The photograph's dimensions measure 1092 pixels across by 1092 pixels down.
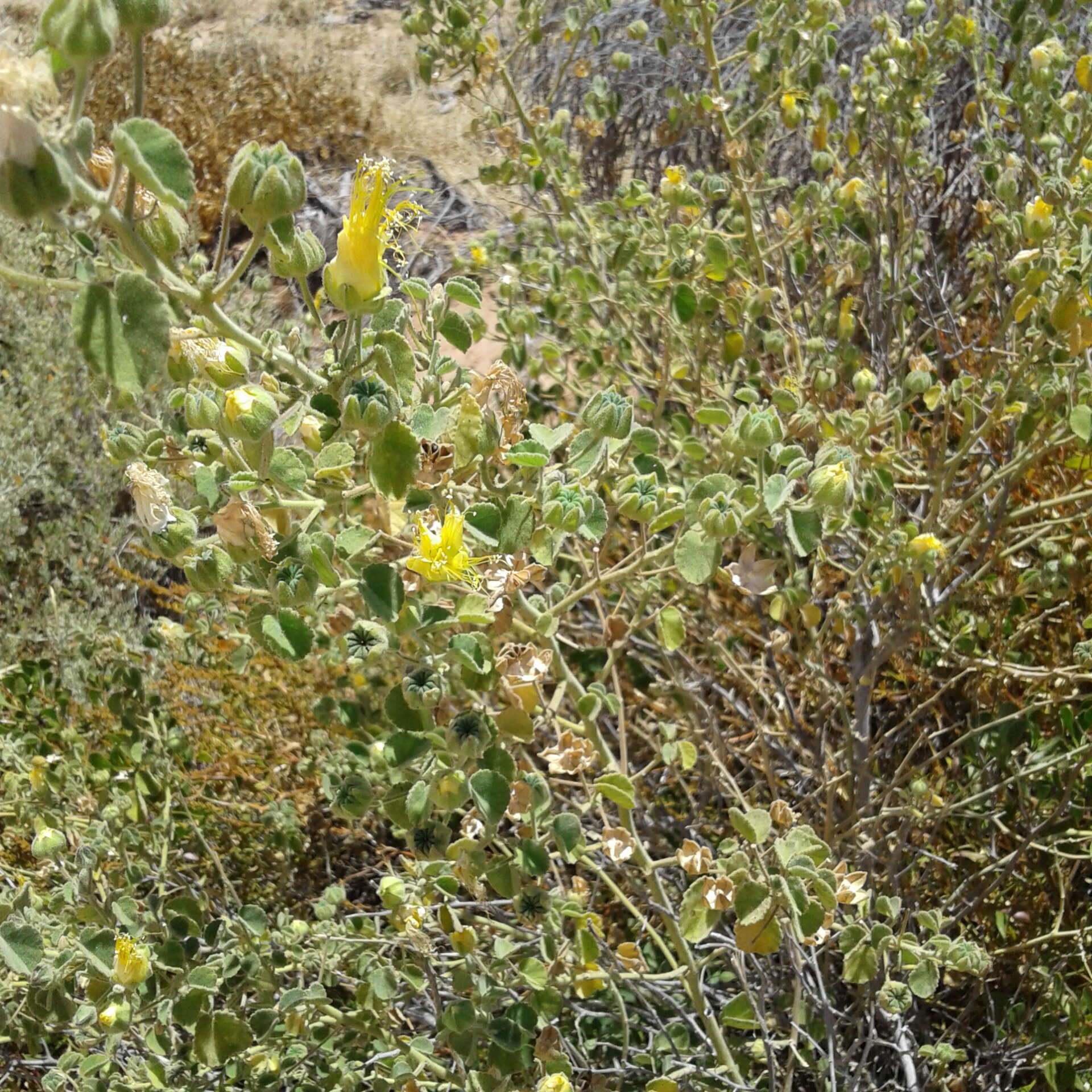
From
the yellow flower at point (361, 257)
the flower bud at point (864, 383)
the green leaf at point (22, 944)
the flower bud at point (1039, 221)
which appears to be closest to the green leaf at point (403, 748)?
the yellow flower at point (361, 257)

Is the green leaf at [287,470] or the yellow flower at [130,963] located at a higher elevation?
the green leaf at [287,470]

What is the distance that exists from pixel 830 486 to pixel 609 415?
20cm

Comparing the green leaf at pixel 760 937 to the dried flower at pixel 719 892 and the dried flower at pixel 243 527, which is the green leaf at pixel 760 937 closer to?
the dried flower at pixel 719 892

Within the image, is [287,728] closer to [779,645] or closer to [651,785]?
[651,785]

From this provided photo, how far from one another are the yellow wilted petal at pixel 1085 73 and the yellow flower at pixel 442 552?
4.05 ft

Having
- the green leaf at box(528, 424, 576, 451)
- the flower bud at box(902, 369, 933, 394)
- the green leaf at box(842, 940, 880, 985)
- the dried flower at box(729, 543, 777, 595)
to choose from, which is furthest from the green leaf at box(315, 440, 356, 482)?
the flower bud at box(902, 369, 933, 394)

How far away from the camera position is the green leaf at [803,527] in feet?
2.93

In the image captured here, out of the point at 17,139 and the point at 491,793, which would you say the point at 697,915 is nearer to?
the point at 491,793

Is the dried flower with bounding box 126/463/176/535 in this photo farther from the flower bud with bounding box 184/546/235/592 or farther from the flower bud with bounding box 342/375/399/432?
the flower bud with bounding box 342/375/399/432

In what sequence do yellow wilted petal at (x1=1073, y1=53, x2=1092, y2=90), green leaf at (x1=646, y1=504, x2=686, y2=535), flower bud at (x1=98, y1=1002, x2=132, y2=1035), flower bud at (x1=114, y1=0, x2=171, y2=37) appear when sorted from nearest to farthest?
flower bud at (x1=114, y1=0, x2=171, y2=37) < green leaf at (x1=646, y1=504, x2=686, y2=535) < flower bud at (x1=98, y1=1002, x2=132, y2=1035) < yellow wilted petal at (x1=1073, y1=53, x2=1092, y2=90)

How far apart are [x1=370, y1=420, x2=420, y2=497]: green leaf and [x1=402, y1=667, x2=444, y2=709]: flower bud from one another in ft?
0.63

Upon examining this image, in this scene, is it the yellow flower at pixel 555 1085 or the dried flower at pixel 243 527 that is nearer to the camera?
the dried flower at pixel 243 527

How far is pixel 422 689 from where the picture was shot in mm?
864

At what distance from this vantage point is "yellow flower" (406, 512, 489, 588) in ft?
2.52
